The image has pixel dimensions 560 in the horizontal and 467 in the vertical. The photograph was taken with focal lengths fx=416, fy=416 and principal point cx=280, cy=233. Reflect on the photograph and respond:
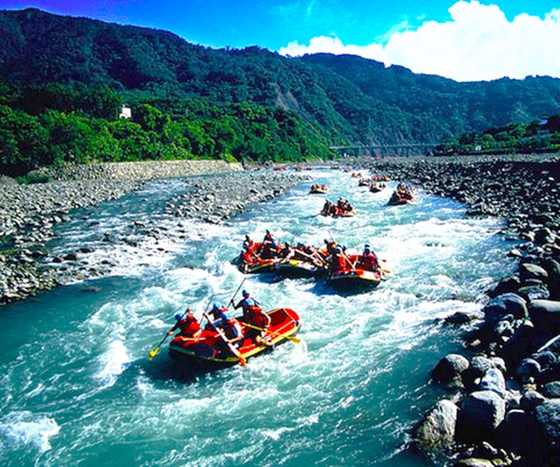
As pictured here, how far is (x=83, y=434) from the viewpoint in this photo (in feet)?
26.8

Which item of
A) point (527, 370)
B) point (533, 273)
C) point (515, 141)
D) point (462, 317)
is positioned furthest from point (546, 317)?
point (515, 141)

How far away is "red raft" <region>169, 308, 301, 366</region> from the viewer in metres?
10.2

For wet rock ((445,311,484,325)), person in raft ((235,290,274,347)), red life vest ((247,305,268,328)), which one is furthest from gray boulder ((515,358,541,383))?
red life vest ((247,305,268,328))

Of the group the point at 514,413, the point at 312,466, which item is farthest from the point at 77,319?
the point at 514,413

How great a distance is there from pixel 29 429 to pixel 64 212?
23.1m

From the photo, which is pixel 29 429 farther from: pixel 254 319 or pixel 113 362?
pixel 254 319

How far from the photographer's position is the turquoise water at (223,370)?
7715mm

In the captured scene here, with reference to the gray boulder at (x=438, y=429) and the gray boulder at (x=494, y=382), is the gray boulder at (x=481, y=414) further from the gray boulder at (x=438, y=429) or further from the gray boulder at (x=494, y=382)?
the gray boulder at (x=494, y=382)

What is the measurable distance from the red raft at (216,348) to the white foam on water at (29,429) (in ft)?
9.84

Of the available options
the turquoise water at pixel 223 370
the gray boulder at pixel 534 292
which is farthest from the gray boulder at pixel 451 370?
the gray boulder at pixel 534 292

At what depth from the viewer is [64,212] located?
93.8ft

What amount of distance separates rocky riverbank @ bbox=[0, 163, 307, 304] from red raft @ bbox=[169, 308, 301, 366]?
737 cm

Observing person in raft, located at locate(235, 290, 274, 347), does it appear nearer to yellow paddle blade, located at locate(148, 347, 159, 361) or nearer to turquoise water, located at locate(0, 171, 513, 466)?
turquoise water, located at locate(0, 171, 513, 466)

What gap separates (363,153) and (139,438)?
19263cm
